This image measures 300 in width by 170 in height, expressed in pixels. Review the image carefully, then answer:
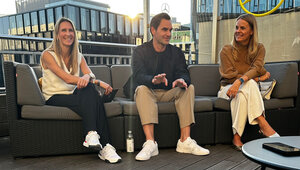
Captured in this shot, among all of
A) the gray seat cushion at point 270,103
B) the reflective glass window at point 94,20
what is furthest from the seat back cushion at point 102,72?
the reflective glass window at point 94,20

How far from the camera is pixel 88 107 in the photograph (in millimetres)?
1713

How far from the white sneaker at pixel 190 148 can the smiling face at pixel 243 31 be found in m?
1.09

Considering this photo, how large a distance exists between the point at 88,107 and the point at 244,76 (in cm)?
137

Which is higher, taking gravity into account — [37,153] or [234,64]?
[234,64]

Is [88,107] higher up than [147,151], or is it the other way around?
[88,107]

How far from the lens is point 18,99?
1.74 m

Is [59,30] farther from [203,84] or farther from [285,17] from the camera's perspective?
[285,17]

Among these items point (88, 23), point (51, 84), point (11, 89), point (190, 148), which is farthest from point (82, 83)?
point (88, 23)

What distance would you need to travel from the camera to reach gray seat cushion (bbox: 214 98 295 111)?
2064 mm

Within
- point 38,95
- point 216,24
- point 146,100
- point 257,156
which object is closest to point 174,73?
point 146,100

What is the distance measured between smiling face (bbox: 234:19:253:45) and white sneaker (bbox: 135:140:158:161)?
4.22 ft

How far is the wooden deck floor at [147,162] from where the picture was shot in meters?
1.60

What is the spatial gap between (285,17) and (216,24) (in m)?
1.00

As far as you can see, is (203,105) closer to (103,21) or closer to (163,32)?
(163,32)
